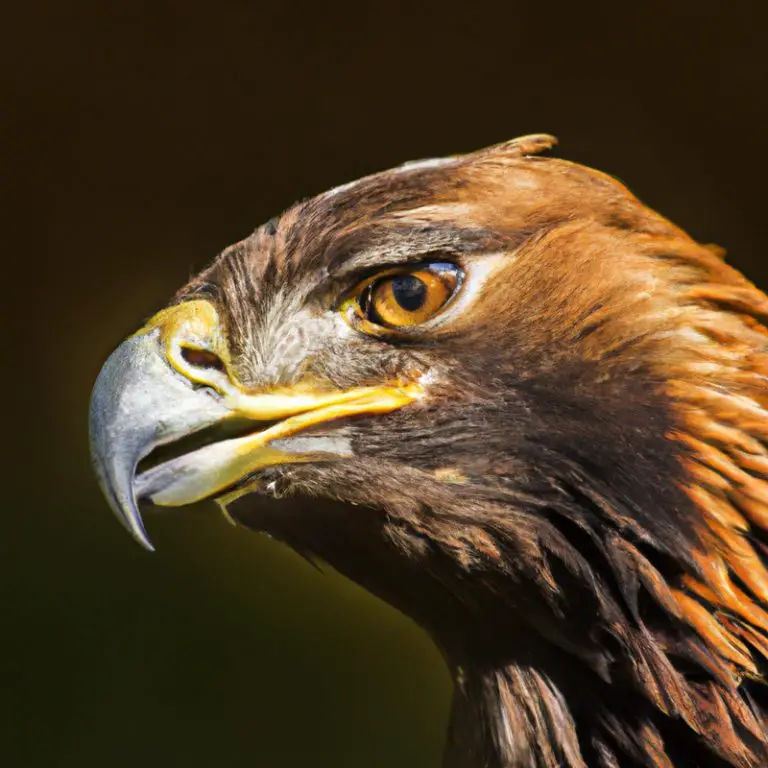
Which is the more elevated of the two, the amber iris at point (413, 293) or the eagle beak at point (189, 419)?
the amber iris at point (413, 293)

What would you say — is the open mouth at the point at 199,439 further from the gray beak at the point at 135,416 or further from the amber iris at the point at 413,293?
the amber iris at the point at 413,293

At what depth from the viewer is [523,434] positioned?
1.08 metres

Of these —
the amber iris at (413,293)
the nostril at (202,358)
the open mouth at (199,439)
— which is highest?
the amber iris at (413,293)

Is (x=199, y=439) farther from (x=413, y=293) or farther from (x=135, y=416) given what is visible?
(x=413, y=293)

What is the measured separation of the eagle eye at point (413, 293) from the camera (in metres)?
1.10

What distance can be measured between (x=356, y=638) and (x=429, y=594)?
124 centimetres

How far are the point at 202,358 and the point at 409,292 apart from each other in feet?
0.78

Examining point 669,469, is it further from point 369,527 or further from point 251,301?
point 251,301

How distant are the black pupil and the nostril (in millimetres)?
206

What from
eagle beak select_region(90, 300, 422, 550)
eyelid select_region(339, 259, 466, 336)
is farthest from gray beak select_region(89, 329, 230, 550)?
eyelid select_region(339, 259, 466, 336)

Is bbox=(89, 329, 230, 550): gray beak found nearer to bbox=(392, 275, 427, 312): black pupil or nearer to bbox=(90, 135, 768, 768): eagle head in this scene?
bbox=(90, 135, 768, 768): eagle head

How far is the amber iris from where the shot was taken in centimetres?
110

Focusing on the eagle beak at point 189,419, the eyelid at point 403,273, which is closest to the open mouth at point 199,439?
the eagle beak at point 189,419

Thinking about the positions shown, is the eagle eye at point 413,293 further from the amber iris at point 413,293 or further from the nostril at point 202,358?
the nostril at point 202,358
